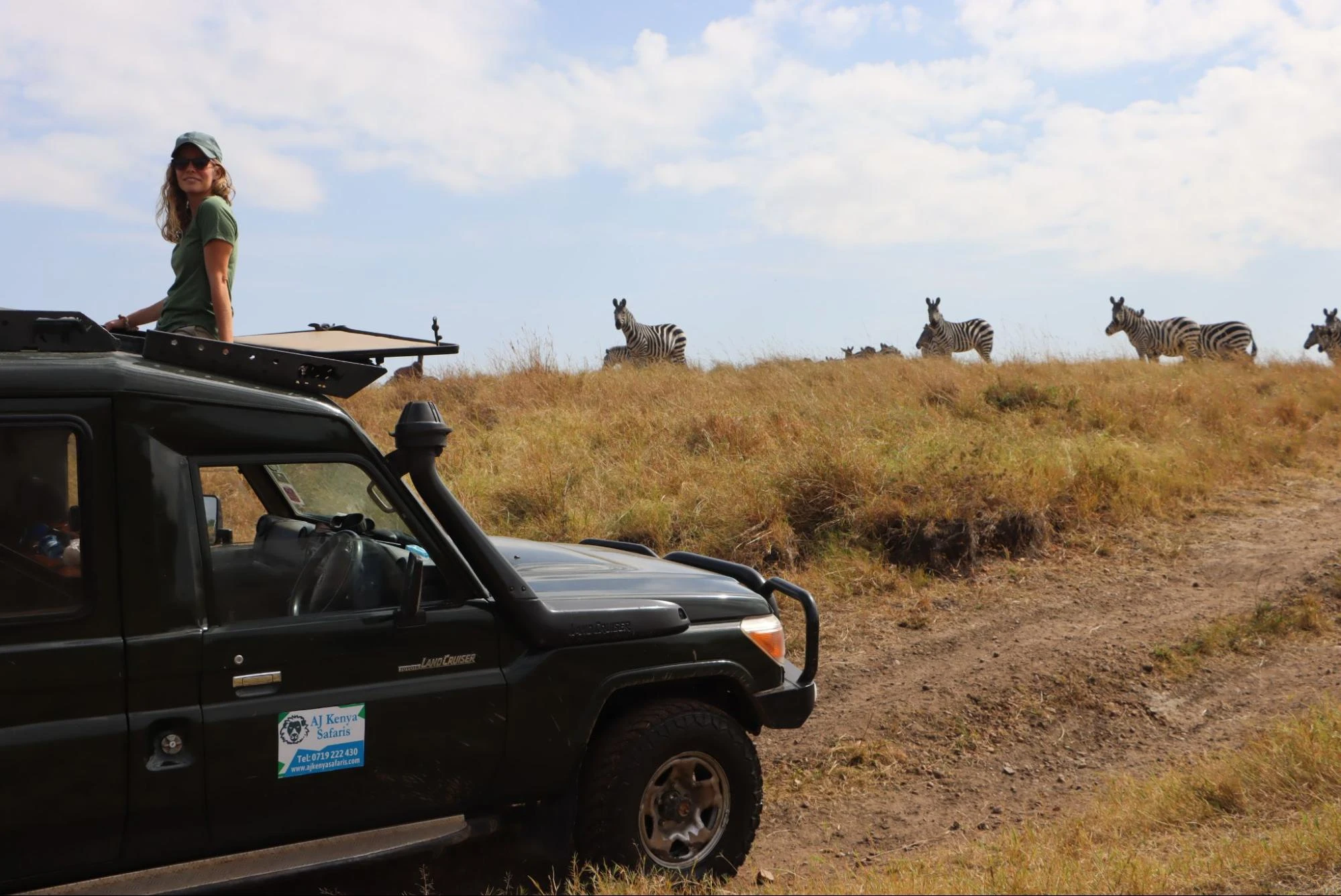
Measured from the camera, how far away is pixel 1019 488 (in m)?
8.84

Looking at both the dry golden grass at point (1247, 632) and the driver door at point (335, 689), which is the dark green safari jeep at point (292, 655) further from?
the dry golden grass at point (1247, 632)

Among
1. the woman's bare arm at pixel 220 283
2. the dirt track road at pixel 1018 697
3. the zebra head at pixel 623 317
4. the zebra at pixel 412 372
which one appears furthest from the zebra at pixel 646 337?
the woman's bare arm at pixel 220 283

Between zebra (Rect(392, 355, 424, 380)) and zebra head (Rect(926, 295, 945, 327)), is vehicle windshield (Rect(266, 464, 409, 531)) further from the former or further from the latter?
zebra head (Rect(926, 295, 945, 327))

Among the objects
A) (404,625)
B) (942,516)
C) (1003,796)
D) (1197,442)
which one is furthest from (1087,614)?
(404,625)

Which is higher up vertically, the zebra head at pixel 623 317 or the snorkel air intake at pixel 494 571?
the zebra head at pixel 623 317

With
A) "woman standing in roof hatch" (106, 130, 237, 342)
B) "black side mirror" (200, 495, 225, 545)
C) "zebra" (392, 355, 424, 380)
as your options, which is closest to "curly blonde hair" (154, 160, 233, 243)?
"woman standing in roof hatch" (106, 130, 237, 342)

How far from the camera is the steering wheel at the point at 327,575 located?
11.5ft

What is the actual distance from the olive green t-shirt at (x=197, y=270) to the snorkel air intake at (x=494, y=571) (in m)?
1.55

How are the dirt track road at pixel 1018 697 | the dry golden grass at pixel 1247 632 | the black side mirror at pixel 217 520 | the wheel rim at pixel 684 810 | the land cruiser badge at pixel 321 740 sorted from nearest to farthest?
1. the land cruiser badge at pixel 321 740
2. the black side mirror at pixel 217 520
3. the wheel rim at pixel 684 810
4. the dirt track road at pixel 1018 697
5. the dry golden grass at pixel 1247 632

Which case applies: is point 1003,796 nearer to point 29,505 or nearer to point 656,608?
point 656,608

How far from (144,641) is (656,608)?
1637 millimetres

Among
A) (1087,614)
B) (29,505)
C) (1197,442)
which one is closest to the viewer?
(29,505)

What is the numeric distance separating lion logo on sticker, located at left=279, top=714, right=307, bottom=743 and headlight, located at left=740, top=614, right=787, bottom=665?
1.59 metres

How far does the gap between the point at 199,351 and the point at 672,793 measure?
2.18m
